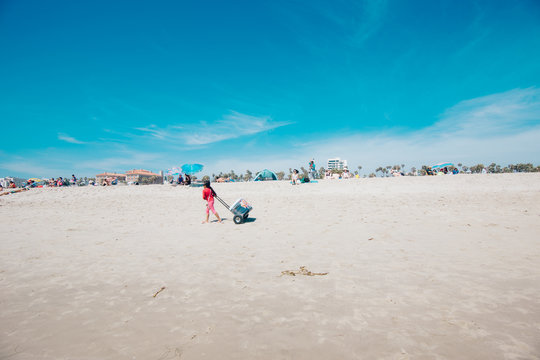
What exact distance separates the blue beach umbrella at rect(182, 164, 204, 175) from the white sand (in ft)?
84.3

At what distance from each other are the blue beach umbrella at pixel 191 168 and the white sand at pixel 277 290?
25.7 m

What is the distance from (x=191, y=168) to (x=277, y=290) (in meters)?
34.6

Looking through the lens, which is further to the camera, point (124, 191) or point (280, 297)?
point (124, 191)

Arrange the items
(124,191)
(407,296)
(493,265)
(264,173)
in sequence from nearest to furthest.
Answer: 1. (407,296)
2. (493,265)
3. (124,191)
4. (264,173)

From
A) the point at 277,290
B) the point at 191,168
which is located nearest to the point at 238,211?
the point at 277,290

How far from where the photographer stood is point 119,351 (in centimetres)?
284

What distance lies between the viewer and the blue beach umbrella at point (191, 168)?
36219mm

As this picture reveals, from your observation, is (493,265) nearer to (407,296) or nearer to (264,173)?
(407,296)

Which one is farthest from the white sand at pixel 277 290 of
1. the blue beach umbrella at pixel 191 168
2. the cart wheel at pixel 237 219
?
the blue beach umbrella at pixel 191 168

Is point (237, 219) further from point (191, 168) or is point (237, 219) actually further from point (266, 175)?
point (266, 175)

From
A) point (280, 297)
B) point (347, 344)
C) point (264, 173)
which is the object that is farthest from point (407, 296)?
point (264, 173)

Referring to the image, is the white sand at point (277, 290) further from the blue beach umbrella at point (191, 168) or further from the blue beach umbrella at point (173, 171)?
the blue beach umbrella at point (173, 171)

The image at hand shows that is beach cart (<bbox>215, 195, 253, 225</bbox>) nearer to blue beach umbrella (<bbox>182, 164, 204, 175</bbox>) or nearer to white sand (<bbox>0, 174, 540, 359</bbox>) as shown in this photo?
white sand (<bbox>0, 174, 540, 359</bbox>)

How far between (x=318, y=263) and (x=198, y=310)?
321cm
